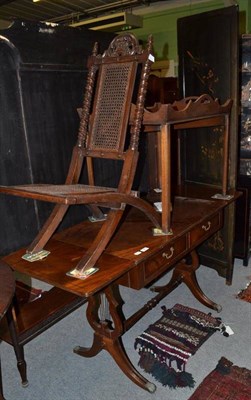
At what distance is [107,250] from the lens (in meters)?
1.73

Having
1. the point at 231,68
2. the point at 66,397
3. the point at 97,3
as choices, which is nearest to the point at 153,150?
the point at 231,68

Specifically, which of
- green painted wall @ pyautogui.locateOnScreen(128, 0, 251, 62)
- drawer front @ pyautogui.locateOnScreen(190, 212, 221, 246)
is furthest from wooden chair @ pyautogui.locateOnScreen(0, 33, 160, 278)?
green painted wall @ pyautogui.locateOnScreen(128, 0, 251, 62)

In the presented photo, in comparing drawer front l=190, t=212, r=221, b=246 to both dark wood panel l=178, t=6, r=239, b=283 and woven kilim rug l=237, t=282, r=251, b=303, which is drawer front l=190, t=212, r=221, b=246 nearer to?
dark wood panel l=178, t=6, r=239, b=283

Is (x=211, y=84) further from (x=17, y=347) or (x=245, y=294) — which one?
(x=17, y=347)

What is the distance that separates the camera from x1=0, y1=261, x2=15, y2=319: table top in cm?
123

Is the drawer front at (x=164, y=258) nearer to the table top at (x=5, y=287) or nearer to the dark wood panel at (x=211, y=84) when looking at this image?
the table top at (x=5, y=287)

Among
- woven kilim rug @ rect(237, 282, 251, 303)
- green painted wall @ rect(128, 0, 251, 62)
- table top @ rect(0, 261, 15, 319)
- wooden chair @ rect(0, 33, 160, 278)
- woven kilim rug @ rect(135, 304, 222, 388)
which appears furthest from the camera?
green painted wall @ rect(128, 0, 251, 62)

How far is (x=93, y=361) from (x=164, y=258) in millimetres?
889

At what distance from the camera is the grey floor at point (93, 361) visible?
1.95 metres

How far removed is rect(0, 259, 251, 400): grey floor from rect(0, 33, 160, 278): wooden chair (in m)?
0.85

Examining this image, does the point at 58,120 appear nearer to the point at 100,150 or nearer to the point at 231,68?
the point at 100,150

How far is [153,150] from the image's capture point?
2.99 metres

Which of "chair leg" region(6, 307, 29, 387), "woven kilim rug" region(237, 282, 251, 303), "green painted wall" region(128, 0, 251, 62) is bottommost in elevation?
"woven kilim rug" region(237, 282, 251, 303)

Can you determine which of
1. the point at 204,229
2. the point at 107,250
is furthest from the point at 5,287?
the point at 204,229
